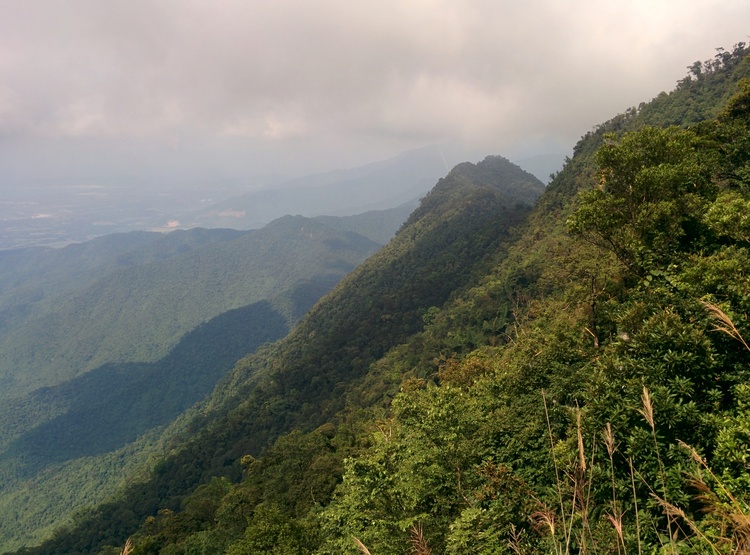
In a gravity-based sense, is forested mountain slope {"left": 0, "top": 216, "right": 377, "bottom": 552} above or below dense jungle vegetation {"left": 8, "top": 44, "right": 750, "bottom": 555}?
below

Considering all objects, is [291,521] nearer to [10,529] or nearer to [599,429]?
[599,429]

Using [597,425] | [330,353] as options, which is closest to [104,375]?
[330,353]

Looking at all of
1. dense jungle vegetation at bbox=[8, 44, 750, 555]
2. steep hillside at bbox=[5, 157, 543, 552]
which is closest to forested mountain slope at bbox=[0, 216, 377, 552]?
steep hillside at bbox=[5, 157, 543, 552]

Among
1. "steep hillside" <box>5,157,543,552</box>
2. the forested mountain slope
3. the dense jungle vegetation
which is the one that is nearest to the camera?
the dense jungle vegetation

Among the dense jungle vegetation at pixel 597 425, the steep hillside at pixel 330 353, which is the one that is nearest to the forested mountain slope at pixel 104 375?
the steep hillside at pixel 330 353

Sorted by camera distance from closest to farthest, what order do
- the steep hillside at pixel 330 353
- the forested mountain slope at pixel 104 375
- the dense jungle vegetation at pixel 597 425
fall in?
the dense jungle vegetation at pixel 597 425
the steep hillside at pixel 330 353
the forested mountain slope at pixel 104 375

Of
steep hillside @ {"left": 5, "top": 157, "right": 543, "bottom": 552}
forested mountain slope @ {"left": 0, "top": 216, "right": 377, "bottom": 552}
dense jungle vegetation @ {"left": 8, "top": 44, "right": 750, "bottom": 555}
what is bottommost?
forested mountain slope @ {"left": 0, "top": 216, "right": 377, "bottom": 552}

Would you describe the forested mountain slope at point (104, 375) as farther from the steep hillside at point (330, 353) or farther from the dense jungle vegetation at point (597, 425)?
the dense jungle vegetation at point (597, 425)

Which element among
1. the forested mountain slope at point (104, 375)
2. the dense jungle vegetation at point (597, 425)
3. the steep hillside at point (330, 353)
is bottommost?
the forested mountain slope at point (104, 375)

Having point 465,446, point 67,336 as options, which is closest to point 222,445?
point 465,446

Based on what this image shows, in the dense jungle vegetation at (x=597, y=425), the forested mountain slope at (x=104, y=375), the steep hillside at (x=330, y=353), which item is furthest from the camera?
the forested mountain slope at (x=104, y=375)

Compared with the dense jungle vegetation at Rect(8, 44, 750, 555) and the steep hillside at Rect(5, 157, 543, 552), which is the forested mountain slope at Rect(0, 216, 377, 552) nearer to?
the steep hillside at Rect(5, 157, 543, 552)
